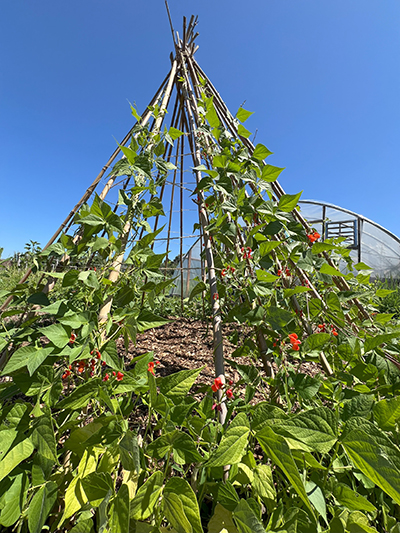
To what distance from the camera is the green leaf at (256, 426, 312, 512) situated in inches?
14.6

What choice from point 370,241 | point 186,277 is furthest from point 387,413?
point 370,241

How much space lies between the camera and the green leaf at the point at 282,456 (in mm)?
372

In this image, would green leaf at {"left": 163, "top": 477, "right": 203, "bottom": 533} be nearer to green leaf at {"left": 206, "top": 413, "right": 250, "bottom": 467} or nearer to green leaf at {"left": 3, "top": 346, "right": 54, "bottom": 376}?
green leaf at {"left": 206, "top": 413, "right": 250, "bottom": 467}

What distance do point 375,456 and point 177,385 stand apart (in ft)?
1.22

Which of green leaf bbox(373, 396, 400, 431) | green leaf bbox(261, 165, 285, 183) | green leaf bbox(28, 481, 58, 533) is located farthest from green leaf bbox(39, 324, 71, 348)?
green leaf bbox(261, 165, 285, 183)

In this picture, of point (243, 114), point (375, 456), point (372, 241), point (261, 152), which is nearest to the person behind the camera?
point (375, 456)

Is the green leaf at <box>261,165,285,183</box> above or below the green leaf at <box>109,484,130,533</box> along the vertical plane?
above

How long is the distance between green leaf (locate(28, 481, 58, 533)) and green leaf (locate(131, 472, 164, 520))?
0.15 metres

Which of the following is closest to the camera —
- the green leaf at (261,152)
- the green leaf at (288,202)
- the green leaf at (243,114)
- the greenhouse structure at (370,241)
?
the green leaf at (288,202)

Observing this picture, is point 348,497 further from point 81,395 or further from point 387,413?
point 81,395

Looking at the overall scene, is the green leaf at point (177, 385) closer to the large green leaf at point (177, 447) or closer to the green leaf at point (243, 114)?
the large green leaf at point (177, 447)

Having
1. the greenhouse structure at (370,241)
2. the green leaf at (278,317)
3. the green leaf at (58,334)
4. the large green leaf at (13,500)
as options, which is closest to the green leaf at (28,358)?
the green leaf at (58,334)

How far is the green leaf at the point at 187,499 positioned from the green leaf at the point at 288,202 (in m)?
0.83

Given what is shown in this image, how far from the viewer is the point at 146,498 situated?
44cm
